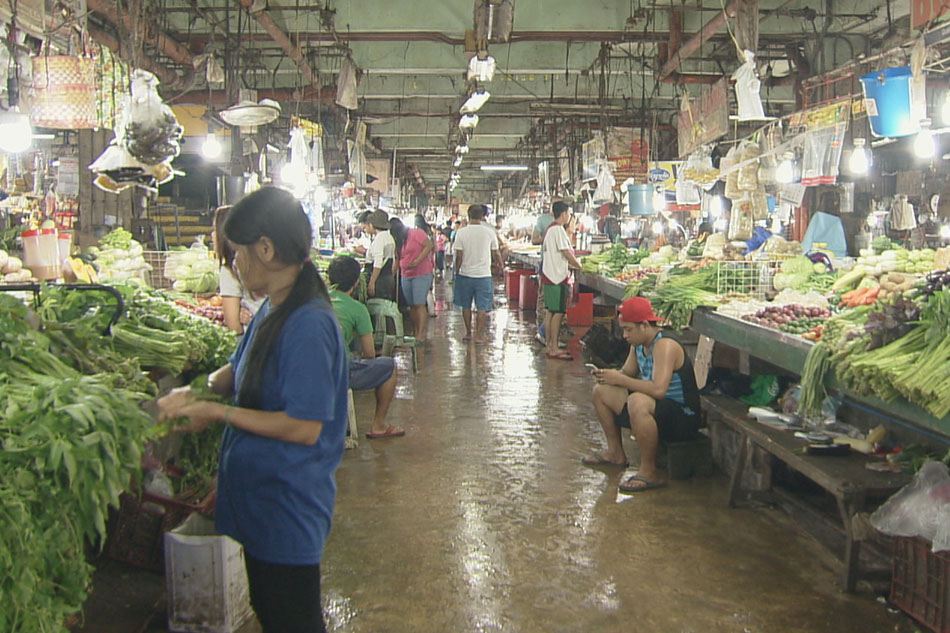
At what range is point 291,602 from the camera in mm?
2240

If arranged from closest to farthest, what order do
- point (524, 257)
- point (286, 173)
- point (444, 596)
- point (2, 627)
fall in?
point (2, 627)
point (444, 596)
point (286, 173)
point (524, 257)

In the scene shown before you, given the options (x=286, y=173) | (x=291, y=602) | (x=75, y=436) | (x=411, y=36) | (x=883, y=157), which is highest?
(x=411, y=36)

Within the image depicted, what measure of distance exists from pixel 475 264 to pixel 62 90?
22.6 feet

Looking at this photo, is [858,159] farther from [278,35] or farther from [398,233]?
[278,35]

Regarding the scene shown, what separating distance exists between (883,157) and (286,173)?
407 inches

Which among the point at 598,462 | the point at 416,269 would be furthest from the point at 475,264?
the point at 598,462

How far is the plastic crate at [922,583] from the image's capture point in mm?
3359

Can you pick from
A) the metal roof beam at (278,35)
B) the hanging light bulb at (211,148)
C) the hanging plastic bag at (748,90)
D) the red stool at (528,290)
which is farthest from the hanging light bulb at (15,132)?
the red stool at (528,290)

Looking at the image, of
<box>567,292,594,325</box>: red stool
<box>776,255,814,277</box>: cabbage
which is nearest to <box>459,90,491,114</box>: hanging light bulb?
<box>776,255,814,277</box>: cabbage

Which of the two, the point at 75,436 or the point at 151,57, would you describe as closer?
the point at 75,436

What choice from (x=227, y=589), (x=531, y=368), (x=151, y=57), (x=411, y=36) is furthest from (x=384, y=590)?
(x=151, y=57)

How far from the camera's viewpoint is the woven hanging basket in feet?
15.3

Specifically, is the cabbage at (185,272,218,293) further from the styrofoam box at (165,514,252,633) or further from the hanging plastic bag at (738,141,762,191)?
the hanging plastic bag at (738,141,762,191)

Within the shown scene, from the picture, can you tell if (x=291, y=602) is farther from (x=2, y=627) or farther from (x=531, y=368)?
(x=531, y=368)
